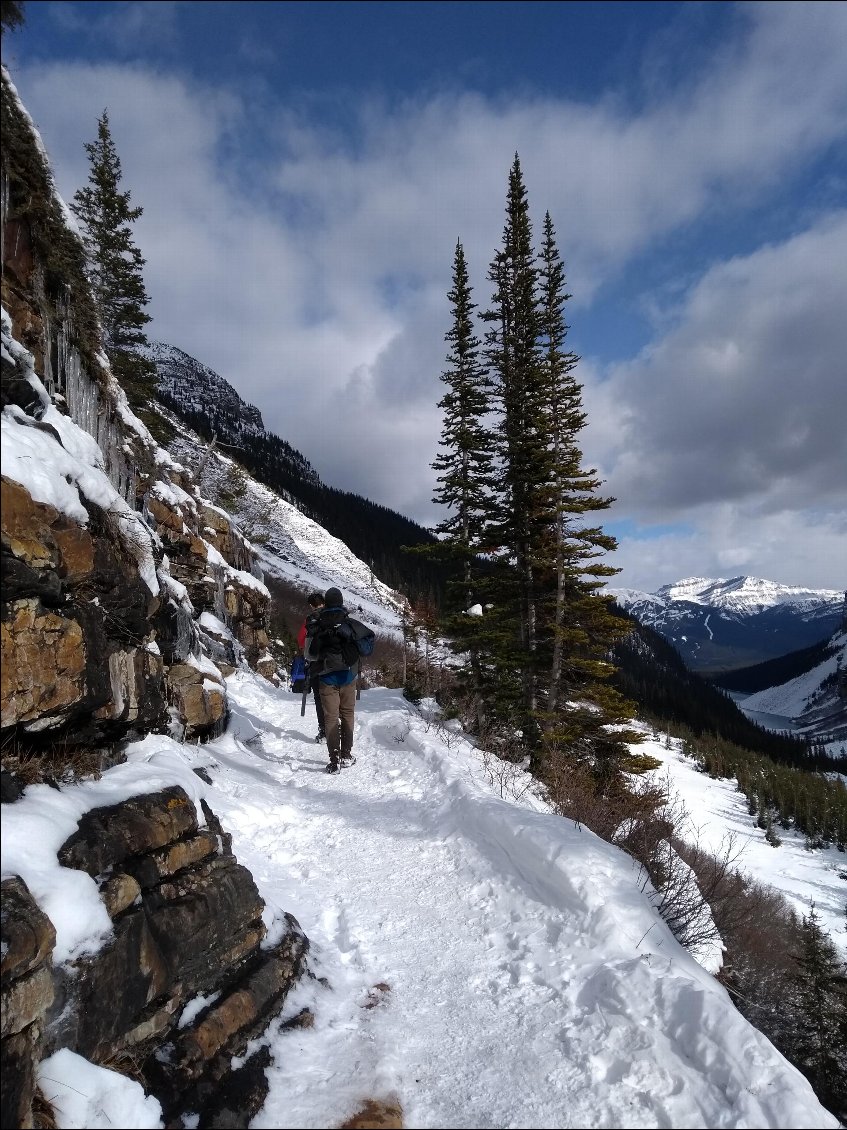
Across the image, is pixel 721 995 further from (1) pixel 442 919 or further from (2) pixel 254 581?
(2) pixel 254 581

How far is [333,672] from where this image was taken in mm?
8867

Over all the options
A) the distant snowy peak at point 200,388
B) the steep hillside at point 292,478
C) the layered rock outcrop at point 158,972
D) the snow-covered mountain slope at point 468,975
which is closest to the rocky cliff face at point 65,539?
the snow-covered mountain slope at point 468,975

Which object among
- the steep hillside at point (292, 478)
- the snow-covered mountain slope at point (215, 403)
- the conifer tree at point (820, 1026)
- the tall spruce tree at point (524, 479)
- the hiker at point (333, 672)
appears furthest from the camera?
the snow-covered mountain slope at point (215, 403)

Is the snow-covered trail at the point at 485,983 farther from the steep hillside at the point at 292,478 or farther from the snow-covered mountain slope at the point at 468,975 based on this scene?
the steep hillside at the point at 292,478

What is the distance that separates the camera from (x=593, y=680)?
16484 mm

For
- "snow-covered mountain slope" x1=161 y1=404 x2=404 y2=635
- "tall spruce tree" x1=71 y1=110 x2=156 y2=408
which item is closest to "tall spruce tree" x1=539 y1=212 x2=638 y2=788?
"tall spruce tree" x1=71 y1=110 x2=156 y2=408

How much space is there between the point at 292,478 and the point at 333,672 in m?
132

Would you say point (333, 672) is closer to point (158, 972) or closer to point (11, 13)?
point (158, 972)

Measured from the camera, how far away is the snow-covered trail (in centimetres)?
303

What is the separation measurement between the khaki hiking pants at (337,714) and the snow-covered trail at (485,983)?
4.77 feet

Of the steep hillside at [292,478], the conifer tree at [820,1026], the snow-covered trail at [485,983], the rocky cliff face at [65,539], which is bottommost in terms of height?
the conifer tree at [820,1026]

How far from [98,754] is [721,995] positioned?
16.3ft

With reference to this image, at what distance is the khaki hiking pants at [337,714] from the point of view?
29.1 feet

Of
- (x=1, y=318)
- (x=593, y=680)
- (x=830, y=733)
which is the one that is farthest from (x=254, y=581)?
(x=830, y=733)
